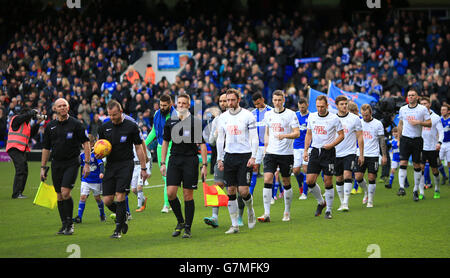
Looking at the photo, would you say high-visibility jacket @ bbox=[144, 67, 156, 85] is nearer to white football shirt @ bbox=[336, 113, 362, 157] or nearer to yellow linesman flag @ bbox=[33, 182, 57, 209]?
white football shirt @ bbox=[336, 113, 362, 157]

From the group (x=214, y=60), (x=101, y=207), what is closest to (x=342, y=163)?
(x=101, y=207)

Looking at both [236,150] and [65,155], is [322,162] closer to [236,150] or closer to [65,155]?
[236,150]

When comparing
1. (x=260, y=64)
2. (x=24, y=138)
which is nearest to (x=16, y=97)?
(x=260, y=64)

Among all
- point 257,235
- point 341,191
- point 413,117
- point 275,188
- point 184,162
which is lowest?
point 257,235

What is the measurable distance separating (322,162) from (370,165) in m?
2.64

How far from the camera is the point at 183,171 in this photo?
423 inches

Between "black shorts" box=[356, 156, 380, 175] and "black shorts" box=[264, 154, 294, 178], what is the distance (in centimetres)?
306

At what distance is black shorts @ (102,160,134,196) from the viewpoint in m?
10.5

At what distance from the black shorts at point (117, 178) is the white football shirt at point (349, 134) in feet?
16.3

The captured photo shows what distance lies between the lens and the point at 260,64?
29.2 meters

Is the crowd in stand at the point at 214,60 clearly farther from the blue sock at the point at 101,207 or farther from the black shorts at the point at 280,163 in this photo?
the black shorts at the point at 280,163

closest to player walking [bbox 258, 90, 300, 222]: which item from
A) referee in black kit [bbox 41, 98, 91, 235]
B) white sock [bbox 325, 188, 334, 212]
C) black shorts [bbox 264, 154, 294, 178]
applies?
black shorts [bbox 264, 154, 294, 178]
